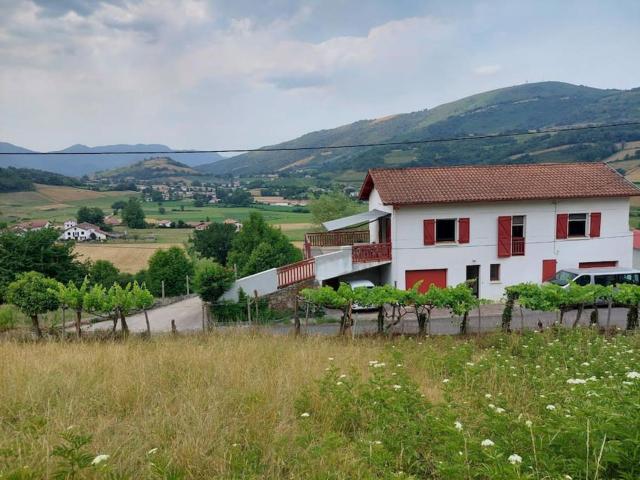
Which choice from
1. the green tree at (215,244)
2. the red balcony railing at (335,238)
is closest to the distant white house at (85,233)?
the green tree at (215,244)

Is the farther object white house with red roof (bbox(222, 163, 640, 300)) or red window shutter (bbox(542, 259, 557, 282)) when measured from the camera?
red window shutter (bbox(542, 259, 557, 282))

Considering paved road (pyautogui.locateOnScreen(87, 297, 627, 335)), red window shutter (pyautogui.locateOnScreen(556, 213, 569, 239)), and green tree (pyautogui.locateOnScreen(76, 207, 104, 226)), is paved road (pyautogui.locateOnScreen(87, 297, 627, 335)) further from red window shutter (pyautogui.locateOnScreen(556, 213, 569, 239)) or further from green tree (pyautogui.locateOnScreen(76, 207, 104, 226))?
green tree (pyautogui.locateOnScreen(76, 207, 104, 226))

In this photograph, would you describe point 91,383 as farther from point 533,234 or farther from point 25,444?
point 533,234

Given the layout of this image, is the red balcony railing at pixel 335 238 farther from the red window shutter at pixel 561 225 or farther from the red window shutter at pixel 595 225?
the red window shutter at pixel 595 225

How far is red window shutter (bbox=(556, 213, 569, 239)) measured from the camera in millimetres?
21531

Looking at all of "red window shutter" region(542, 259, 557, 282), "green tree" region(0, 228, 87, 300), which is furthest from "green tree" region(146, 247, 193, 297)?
"red window shutter" region(542, 259, 557, 282)

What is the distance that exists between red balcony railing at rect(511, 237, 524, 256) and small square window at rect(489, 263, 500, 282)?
98cm

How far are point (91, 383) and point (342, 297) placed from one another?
9008 mm

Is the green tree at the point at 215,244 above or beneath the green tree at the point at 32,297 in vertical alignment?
beneath

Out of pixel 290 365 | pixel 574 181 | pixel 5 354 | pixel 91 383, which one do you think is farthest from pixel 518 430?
pixel 574 181

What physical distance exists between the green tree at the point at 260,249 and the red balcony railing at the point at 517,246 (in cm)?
1271

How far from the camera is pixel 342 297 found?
13992mm

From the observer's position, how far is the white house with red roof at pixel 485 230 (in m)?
20.8

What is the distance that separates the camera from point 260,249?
26.9 metres
